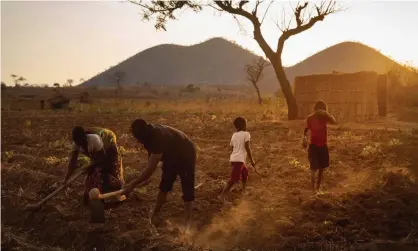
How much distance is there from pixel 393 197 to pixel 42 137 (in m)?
11.5

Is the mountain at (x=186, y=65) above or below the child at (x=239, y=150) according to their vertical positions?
above

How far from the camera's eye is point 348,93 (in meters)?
17.7

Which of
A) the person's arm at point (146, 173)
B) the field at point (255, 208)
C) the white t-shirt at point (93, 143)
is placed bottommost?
the field at point (255, 208)

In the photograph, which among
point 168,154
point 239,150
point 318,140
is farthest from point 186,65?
point 168,154

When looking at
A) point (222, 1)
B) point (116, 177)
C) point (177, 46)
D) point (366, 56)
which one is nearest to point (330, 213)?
point (116, 177)

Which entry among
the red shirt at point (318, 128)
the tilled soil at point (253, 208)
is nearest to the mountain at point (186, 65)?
the tilled soil at point (253, 208)

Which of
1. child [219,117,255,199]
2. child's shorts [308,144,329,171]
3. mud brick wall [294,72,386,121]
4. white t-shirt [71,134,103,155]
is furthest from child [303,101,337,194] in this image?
mud brick wall [294,72,386,121]

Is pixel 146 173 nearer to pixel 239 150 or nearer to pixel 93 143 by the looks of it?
pixel 93 143

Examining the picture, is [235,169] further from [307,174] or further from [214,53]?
[214,53]

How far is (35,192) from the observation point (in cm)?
795

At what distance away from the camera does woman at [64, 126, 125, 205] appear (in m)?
5.89

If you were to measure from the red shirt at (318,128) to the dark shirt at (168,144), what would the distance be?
253cm

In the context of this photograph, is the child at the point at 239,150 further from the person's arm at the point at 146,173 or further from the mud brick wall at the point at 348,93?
the mud brick wall at the point at 348,93

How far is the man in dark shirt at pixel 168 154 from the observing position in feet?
17.5
